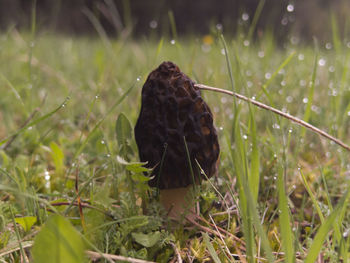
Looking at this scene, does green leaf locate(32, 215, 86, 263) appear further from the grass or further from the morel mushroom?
the morel mushroom

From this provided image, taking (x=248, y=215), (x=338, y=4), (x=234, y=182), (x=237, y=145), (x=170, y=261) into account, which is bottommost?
(x=170, y=261)

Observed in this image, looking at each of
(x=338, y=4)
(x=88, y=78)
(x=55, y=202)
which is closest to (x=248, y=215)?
(x=55, y=202)

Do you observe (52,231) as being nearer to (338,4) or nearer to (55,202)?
(55,202)

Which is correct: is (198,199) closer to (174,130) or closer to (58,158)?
(174,130)

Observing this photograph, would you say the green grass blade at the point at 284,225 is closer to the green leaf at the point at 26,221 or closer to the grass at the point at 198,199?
the grass at the point at 198,199

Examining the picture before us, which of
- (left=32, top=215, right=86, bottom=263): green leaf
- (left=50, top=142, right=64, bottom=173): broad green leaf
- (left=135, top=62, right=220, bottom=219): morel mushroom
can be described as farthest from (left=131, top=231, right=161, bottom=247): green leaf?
(left=50, top=142, right=64, bottom=173): broad green leaf

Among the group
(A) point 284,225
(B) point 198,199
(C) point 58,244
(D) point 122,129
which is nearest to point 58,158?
(D) point 122,129

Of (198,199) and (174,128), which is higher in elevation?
(174,128)
